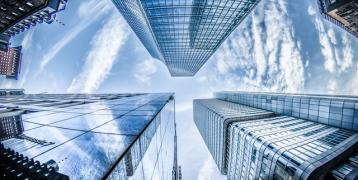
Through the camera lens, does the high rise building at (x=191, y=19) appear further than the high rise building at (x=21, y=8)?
No

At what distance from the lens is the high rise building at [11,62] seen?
14450cm

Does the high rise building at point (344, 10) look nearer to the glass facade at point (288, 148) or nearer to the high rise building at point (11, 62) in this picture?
the glass facade at point (288, 148)

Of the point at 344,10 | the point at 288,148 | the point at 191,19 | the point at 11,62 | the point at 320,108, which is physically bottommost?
the point at 288,148

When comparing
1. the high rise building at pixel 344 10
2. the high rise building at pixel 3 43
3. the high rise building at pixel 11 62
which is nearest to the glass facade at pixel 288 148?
the high rise building at pixel 344 10

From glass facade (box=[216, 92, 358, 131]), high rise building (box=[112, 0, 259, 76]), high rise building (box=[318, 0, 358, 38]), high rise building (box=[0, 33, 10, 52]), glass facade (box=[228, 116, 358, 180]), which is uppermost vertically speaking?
high rise building (box=[318, 0, 358, 38])

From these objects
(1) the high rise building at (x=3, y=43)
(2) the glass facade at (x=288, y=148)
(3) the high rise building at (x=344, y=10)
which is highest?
(3) the high rise building at (x=344, y=10)

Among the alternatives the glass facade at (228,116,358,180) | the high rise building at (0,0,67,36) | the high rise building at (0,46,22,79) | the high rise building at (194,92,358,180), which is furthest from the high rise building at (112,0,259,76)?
the high rise building at (0,46,22,79)

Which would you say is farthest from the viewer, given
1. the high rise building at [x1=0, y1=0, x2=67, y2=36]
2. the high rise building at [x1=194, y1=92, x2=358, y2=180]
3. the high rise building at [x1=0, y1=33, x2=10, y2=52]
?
the high rise building at [x1=0, y1=33, x2=10, y2=52]

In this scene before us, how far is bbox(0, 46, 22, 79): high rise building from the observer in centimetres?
14450

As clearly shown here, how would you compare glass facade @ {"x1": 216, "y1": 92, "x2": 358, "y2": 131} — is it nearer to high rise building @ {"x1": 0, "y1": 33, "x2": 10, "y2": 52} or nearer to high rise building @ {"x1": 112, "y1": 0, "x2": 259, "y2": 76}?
high rise building @ {"x1": 112, "y1": 0, "x2": 259, "y2": 76}

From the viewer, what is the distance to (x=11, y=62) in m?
152

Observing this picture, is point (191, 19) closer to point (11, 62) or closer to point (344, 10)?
point (344, 10)

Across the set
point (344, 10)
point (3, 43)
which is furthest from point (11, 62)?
point (344, 10)

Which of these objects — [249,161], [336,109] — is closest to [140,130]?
[249,161]
